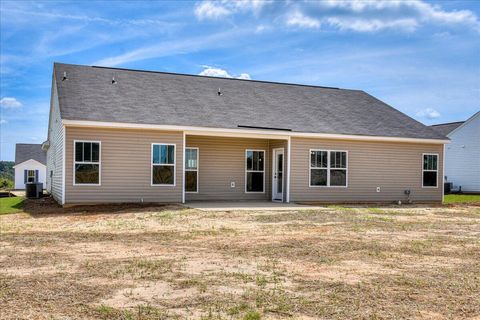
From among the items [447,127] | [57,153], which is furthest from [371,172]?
[447,127]

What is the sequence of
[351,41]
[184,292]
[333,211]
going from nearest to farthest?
1. [184,292]
2. [333,211]
3. [351,41]

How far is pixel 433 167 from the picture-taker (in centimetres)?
2173

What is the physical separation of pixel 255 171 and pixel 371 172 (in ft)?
15.2

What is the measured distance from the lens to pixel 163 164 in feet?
57.8

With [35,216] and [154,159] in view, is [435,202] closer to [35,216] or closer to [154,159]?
[154,159]

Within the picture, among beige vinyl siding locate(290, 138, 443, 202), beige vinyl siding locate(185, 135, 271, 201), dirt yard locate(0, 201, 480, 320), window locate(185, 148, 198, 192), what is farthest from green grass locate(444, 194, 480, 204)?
dirt yard locate(0, 201, 480, 320)

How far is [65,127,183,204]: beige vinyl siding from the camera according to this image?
54.1 ft

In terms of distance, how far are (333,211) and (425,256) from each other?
7532mm

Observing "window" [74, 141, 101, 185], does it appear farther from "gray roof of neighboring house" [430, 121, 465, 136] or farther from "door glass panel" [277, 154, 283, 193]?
"gray roof of neighboring house" [430, 121, 465, 136]

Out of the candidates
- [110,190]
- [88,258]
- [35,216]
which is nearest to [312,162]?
[110,190]

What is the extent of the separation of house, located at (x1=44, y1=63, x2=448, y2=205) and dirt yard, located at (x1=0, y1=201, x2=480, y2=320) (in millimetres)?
4090

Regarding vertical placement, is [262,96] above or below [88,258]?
above

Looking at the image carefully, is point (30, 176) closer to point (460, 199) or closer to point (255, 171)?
point (255, 171)

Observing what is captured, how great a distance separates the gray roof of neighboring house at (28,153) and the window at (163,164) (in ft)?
96.8
